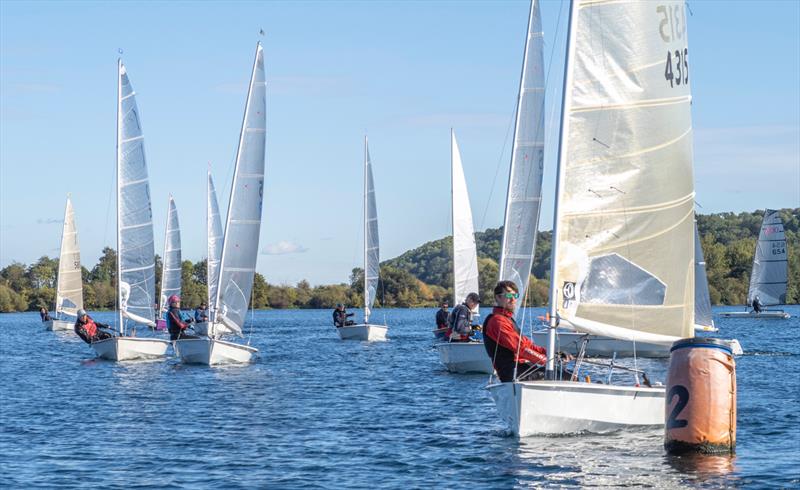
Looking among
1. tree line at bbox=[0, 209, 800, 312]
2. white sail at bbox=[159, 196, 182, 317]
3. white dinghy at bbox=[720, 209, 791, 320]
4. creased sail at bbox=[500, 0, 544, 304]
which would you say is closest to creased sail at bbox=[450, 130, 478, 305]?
creased sail at bbox=[500, 0, 544, 304]

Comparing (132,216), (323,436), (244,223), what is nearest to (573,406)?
(323,436)

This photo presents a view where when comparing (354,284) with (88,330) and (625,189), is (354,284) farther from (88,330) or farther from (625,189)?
(625,189)

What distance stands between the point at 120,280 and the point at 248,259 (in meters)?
5.31

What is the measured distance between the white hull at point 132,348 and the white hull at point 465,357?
10010 millimetres

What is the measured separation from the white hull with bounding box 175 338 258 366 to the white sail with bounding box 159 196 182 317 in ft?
96.8

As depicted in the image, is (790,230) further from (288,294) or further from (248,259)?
(248,259)

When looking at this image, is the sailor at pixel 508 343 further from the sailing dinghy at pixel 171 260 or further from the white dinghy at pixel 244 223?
the sailing dinghy at pixel 171 260

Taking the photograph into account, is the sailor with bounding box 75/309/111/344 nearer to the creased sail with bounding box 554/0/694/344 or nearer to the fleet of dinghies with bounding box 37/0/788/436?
the fleet of dinghies with bounding box 37/0/788/436

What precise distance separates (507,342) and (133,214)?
2493 centimetres

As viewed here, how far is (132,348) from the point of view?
35.5 m

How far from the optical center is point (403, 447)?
1700 centimetres

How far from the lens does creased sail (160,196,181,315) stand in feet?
209

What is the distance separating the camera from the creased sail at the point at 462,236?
43938 millimetres

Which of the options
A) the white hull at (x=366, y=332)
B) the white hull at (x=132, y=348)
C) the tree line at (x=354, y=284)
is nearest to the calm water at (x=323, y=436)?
the white hull at (x=132, y=348)
